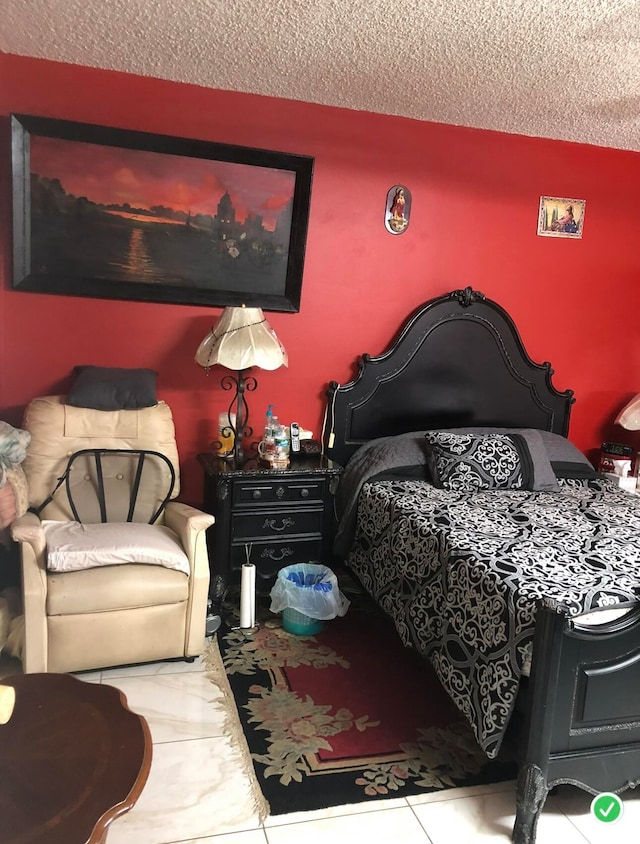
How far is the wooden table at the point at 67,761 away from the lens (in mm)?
1179

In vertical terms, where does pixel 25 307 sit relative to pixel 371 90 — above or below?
below

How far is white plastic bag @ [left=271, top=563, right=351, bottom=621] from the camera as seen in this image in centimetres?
287

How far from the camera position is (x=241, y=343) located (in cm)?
294

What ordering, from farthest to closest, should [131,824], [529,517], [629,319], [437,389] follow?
[629,319] < [437,389] < [529,517] < [131,824]

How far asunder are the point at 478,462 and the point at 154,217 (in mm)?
2003

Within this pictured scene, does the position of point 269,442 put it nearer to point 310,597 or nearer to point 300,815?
point 310,597

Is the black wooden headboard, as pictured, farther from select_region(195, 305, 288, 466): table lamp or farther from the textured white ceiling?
the textured white ceiling

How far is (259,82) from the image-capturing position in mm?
3043

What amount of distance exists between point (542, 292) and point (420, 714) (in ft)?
8.48

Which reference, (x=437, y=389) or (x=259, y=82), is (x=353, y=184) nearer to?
(x=259, y=82)

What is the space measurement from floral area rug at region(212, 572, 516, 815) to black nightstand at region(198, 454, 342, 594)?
0.88 ft

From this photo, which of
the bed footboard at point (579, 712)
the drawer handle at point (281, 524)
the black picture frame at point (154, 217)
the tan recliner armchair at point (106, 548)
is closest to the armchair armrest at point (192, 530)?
the tan recliner armchair at point (106, 548)

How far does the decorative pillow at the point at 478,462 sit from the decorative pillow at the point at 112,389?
4.69 ft

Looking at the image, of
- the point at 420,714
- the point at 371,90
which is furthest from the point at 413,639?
the point at 371,90
